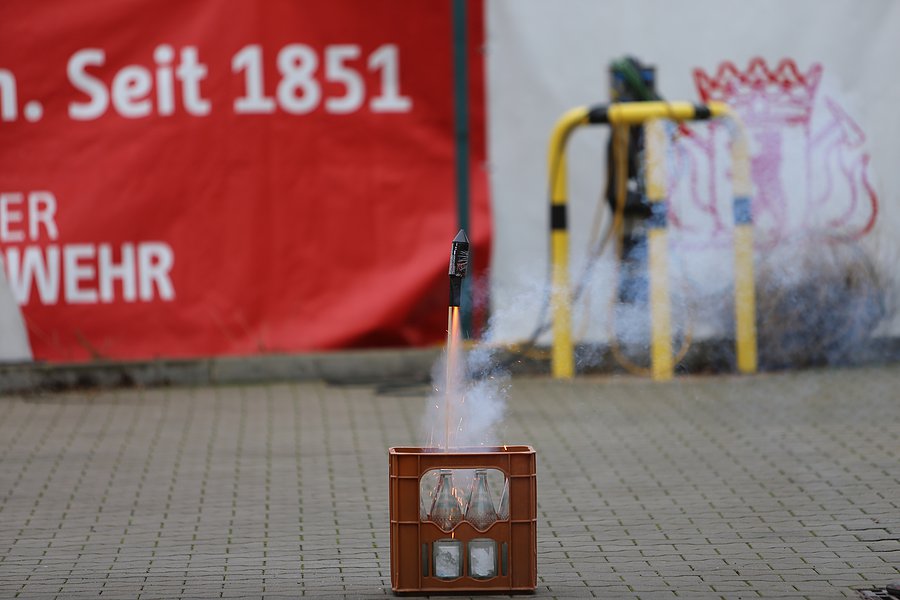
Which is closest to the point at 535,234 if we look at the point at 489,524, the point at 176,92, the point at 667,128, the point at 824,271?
the point at 667,128

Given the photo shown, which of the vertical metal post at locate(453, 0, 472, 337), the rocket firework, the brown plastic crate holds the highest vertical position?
the vertical metal post at locate(453, 0, 472, 337)

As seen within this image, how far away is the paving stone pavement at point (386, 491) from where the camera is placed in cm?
598

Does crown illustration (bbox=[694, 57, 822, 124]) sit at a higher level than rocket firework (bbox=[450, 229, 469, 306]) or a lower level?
higher

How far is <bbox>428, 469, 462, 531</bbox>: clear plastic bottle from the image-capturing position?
18.6ft

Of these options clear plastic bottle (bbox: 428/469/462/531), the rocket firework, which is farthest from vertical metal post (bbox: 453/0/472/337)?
the rocket firework

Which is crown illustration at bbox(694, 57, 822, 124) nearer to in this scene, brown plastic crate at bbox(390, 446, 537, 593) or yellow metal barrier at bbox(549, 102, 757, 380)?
yellow metal barrier at bbox(549, 102, 757, 380)

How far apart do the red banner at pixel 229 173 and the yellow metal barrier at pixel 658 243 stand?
652 mm

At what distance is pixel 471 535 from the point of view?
565 centimetres

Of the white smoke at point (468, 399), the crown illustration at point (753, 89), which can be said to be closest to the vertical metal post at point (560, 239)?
the white smoke at point (468, 399)

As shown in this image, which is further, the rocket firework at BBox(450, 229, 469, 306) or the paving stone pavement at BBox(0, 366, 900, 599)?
the paving stone pavement at BBox(0, 366, 900, 599)

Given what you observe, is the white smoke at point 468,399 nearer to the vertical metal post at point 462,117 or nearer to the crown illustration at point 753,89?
the vertical metal post at point 462,117

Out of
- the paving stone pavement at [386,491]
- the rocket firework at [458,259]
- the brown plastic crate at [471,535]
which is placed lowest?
the paving stone pavement at [386,491]

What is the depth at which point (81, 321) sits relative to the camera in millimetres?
10906

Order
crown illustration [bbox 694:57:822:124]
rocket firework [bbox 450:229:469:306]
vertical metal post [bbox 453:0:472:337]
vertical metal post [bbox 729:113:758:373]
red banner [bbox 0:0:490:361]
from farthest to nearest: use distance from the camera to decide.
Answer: crown illustration [bbox 694:57:822:124]
vertical metal post [bbox 453:0:472:337]
red banner [bbox 0:0:490:361]
vertical metal post [bbox 729:113:758:373]
rocket firework [bbox 450:229:469:306]
